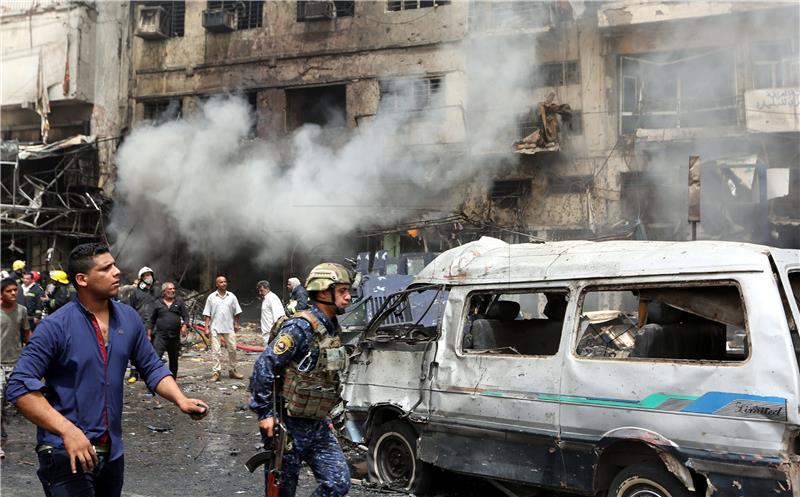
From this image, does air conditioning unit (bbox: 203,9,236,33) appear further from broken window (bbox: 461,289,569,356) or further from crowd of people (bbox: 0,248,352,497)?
crowd of people (bbox: 0,248,352,497)

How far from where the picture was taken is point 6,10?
22.0 m

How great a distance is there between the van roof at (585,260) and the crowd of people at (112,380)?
1609mm

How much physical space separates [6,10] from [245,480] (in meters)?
21.1

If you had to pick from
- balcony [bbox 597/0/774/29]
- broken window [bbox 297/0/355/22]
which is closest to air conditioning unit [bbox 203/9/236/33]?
broken window [bbox 297/0/355/22]

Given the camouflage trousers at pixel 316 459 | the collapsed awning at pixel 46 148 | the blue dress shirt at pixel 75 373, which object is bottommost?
the camouflage trousers at pixel 316 459

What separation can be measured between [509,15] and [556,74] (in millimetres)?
1962

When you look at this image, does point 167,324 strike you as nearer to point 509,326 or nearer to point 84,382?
point 509,326

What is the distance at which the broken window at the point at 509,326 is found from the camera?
568 cm

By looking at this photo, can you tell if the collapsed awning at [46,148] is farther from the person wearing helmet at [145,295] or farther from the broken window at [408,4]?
the person wearing helmet at [145,295]

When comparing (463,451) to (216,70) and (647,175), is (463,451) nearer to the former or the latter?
(647,175)

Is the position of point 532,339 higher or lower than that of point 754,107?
lower

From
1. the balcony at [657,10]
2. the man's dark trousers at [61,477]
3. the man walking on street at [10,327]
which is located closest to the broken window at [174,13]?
the balcony at [657,10]

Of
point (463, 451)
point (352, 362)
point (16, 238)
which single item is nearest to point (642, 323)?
point (463, 451)

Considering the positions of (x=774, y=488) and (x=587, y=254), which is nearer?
(x=774, y=488)
